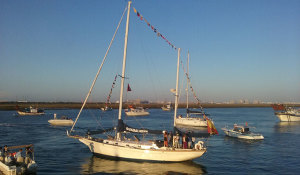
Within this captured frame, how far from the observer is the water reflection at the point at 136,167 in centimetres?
2169

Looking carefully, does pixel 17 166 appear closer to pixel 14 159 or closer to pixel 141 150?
pixel 14 159

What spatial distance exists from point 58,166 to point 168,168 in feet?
34.6

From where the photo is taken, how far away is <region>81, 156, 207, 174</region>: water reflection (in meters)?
21.7

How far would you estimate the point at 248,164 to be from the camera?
25328 millimetres

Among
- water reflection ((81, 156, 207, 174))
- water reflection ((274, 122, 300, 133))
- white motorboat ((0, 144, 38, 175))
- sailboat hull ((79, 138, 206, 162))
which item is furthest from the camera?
water reflection ((274, 122, 300, 133))

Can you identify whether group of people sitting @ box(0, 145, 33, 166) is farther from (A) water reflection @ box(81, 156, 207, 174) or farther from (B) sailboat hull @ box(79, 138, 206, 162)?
(B) sailboat hull @ box(79, 138, 206, 162)

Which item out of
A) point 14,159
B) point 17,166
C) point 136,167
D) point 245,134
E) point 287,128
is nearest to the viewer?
point 17,166

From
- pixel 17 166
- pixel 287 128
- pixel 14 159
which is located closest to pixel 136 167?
pixel 17 166

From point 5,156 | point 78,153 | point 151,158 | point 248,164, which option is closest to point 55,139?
point 78,153

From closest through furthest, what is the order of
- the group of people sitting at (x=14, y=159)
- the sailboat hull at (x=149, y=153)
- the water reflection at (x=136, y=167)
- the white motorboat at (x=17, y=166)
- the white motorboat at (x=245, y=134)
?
the white motorboat at (x=17, y=166), the group of people sitting at (x=14, y=159), the water reflection at (x=136, y=167), the sailboat hull at (x=149, y=153), the white motorboat at (x=245, y=134)

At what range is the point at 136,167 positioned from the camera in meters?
22.8

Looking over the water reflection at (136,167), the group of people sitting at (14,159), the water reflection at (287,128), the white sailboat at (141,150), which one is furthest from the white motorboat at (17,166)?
the water reflection at (287,128)

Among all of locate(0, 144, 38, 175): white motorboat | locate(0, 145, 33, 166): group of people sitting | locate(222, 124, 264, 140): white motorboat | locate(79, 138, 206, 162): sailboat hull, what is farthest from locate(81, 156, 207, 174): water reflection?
locate(222, 124, 264, 140): white motorboat

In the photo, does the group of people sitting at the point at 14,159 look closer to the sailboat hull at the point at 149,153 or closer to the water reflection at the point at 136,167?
the water reflection at the point at 136,167
